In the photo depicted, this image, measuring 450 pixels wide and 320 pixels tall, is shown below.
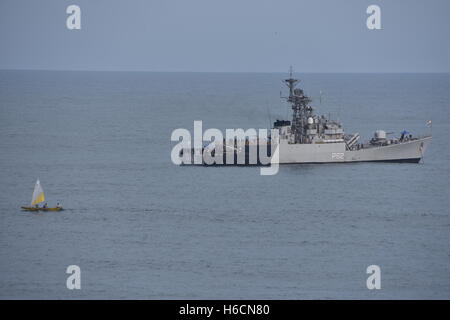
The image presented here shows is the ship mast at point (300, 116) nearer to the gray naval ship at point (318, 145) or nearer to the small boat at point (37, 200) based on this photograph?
the gray naval ship at point (318, 145)

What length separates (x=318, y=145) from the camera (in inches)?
3920

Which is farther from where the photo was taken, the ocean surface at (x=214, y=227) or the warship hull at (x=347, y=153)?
the warship hull at (x=347, y=153)

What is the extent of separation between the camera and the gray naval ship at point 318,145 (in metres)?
99.2

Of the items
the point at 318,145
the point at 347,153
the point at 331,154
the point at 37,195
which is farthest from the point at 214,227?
the point at 347,153

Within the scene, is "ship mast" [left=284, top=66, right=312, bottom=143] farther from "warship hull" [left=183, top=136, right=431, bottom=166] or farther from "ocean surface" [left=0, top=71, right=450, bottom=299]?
"ocean surface" [left=0, top=71, right=450, bottom=299]

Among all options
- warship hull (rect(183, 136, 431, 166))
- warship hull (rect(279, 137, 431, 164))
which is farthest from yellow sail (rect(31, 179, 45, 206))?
warship hull (rect(279, 137, 431, 164))

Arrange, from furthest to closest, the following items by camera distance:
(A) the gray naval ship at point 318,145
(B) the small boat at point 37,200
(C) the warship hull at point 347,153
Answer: (A) the gray naval ship at point 318,145
(C) the warship hull at point 347,153
(B) the small boat at point 37,200

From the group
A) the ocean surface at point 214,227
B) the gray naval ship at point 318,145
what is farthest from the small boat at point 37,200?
the gray naval ship at point 318,145

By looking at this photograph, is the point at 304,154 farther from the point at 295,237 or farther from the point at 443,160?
the point at 295,237

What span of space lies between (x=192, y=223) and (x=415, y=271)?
18.5 metres

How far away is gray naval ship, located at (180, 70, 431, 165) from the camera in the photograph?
9919cm

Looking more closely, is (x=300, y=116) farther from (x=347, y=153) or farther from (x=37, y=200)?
(x=37, y=200)

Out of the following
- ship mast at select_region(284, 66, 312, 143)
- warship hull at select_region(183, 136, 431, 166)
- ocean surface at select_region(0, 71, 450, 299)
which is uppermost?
ship mast at select_region(284, 66, 312, 143)
